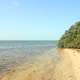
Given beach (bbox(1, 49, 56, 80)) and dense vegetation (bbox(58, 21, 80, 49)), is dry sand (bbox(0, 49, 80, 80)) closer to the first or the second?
beach (bbox(1, 49, 56, 80))

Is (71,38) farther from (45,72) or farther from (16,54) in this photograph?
(45,72)

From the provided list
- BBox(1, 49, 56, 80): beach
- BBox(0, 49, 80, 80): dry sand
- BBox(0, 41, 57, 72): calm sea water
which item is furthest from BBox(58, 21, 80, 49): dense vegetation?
BBox(1, 49, 56, 80): beach

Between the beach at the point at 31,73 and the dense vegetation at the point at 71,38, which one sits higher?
the dense vegetation at the point at 71,38

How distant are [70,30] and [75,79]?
3580 cm

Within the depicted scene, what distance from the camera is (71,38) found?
44281 mm

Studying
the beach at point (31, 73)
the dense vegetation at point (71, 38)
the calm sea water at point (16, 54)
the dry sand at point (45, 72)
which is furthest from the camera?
the dense vegetation at point (71, 38)

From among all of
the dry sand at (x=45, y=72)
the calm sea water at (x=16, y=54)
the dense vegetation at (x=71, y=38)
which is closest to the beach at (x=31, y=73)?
the dry sand at (x=45, y=72)

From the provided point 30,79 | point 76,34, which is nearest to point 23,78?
point 30,79

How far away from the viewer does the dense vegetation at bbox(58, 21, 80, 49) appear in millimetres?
41812

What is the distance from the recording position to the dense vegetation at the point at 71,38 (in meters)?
41.8

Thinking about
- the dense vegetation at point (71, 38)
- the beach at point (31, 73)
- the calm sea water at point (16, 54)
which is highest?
the dense vegetation at point (71, 38)

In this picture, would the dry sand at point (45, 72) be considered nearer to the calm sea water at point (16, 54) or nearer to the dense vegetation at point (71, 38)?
the calm sea water at point (16, 54)

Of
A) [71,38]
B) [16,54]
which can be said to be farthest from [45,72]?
Answer: [71,38]

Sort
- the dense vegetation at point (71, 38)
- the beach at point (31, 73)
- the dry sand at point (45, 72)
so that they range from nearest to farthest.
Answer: the dry sand at point (45, 72) → the beach at point (31, 73) → the dense vegetation at point (71, 38)
